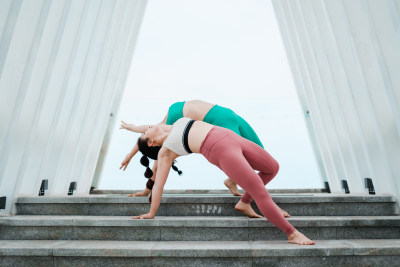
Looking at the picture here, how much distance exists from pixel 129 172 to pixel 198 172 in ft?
4.99

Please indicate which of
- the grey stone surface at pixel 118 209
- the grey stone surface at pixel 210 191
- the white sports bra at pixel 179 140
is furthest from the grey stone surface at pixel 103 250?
the grey stone surface at pixel 210 191

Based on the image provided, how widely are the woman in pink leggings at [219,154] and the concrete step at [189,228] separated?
0.65ft

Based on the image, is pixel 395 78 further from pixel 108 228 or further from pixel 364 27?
pixel 108 228

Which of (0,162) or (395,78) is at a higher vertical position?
(395,78)

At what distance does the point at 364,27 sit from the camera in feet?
11.0

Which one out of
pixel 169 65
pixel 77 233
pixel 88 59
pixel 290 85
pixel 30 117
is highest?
pixel 169 65

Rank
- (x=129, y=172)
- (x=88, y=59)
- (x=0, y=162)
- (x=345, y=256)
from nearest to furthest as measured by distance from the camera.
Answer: (x=345, y=256)
(x=0, y=162)
(x=88, y=59)
(x=129, y=172)

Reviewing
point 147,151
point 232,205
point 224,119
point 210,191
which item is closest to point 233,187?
point 232,205

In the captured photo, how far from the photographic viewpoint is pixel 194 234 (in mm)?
2904

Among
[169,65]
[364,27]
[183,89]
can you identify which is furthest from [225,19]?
[364,27]

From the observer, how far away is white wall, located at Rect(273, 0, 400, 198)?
9.95 ft

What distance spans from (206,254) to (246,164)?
817 millimetres

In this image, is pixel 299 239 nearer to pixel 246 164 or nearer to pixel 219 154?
pixel 246 164

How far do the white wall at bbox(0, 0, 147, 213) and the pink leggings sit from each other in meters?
2.11
